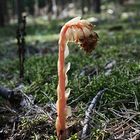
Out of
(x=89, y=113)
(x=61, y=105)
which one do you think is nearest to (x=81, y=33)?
(x=61, y=105)

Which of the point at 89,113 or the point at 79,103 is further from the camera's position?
the point at 79,103

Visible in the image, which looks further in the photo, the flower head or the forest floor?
the forest floor

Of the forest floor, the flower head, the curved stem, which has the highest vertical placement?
the flower head

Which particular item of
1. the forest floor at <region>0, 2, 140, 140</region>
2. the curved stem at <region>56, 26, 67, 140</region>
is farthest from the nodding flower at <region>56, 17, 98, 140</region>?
the forest floor at <region>0, 2, 140, 140</region>

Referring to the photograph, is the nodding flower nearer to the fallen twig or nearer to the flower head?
the flower head

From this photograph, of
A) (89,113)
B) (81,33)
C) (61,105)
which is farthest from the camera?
(89,113)

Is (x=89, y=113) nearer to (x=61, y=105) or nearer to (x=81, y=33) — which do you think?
(x=61, y=105)

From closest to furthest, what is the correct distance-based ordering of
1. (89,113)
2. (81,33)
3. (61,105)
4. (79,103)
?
(81,33)
(61,105)
(89,113)
(79,103)

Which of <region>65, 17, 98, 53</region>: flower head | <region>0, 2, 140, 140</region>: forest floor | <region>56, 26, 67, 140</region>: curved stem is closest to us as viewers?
<region>65, 17, 98, 53</region>: flower head

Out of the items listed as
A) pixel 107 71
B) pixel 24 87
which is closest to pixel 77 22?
pixel 24 87

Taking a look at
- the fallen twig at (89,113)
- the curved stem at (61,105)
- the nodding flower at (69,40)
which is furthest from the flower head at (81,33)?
the fallen twig at (89,113)

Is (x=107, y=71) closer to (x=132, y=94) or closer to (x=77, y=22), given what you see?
(x=132, y=94)

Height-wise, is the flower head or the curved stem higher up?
the flower head
